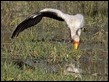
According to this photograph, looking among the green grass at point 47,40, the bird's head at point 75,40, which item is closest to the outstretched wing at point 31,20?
the green grass at point 47,40

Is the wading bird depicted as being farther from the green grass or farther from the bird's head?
the green grass

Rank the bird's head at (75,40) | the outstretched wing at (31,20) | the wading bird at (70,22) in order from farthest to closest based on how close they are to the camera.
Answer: the outstretched wing at (31,20) < the wading bird at (70,22) < the bird's head at (75,40)

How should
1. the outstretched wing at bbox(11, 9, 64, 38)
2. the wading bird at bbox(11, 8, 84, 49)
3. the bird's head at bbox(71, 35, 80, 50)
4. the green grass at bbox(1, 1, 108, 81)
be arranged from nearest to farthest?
the green grass at bbox(1, 1, 108, 81) < the bird's head at bbox(71, 35, 80, 50) < the wading bird at bbox(11, 8, 84, 49) < the outstretched wing at bbox(11, 9, 64, 38)

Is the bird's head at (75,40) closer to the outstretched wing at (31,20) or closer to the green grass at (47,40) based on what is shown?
the green grass at (47,40)

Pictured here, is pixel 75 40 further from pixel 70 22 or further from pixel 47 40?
pixel 47 40

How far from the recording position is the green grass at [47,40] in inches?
237

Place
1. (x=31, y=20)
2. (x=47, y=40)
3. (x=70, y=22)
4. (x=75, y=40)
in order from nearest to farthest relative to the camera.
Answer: (x=75, y=40) → (x=70, y=22) → (x=47, y=40) → (x=31, y=20)

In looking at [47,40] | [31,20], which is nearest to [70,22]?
[47,40]

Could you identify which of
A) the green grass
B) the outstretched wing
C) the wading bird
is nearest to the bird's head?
the wading bird

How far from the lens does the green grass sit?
19.8ft

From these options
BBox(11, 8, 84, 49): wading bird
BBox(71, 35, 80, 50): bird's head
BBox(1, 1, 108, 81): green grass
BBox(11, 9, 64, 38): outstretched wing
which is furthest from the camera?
BBox(11, 9, 64, 38): outstretched wing

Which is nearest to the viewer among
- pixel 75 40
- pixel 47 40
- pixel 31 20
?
pixel 75 40

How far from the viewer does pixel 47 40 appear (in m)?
8.34

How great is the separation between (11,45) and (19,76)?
202cm
